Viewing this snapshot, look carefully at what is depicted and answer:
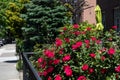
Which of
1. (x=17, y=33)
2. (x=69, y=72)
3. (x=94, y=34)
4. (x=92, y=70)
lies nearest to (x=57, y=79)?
(x=69, y=72)

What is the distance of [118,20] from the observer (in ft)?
83.4

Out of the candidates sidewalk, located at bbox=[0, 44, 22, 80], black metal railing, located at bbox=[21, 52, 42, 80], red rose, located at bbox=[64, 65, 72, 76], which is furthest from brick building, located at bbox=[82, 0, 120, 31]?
red rose, located at bbox=[64, 65, 72, 76]

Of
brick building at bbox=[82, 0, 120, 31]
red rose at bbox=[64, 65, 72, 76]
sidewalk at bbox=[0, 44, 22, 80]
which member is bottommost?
sidewalk at bbox=[0, 44, 22, 80]

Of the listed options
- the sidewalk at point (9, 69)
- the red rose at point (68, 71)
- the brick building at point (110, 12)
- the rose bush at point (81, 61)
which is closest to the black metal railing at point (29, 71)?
the rose bush at point (81, 61)

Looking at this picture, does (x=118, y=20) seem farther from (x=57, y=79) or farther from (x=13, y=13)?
(x=57, y=79)

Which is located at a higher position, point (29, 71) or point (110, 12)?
point (29, 71)

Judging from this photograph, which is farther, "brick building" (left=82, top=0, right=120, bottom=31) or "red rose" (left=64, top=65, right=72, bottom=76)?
"brick building" (left=82, top=0, right=120, bottom=31)

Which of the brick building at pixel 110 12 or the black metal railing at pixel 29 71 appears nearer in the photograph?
the black metal railing at pixel 29 71

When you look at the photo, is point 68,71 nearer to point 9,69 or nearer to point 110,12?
point 9,69

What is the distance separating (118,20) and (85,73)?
66.8 ft

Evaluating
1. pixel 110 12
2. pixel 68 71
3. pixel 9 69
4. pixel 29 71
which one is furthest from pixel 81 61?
pixel 110 12

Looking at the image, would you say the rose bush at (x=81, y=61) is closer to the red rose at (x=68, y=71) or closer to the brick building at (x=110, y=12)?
the red rose at (x=68, y=71)

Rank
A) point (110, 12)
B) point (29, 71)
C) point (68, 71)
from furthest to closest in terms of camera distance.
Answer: point (110, 12) → point (29, 71) → point (68, 71)

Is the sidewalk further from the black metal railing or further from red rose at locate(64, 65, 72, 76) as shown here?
red rose at locate(64, 65, 72, 76)
